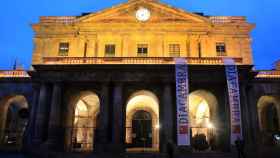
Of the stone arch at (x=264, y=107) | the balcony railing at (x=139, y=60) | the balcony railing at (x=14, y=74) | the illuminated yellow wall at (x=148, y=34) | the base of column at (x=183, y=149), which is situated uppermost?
the illuminated yellow wall at (x=148, y=34)

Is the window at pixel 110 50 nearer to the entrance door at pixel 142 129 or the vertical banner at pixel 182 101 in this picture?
the entrance door at pixel 142 129

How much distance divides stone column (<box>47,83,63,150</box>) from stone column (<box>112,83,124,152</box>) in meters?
5.07

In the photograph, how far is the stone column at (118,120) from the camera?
925 inches

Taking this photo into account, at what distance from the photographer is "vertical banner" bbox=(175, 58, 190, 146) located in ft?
72.8

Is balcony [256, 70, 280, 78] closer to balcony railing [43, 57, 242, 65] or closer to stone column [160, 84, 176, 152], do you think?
balcony railing [43, 57, 242, 65]

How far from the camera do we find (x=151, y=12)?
30.9m

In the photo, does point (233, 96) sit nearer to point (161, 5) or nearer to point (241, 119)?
point (241, 119)

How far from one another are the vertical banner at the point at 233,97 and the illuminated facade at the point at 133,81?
114 centimetres

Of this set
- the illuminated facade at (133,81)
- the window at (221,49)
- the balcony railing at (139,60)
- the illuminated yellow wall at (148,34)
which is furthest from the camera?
the window at (221,49)

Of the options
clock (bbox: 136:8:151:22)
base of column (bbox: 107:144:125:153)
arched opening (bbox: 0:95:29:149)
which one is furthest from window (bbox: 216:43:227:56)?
arched opening (bbox: 0:95:29:149)

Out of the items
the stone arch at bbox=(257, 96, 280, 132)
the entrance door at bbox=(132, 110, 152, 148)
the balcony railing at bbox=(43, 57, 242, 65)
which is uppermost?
the balcony railing at bbox=(43, 57, 242, 65)

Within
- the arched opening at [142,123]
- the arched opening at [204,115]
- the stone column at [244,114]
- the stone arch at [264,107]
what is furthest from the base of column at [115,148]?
the stone arch at [264,107]

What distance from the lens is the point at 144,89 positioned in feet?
87.1

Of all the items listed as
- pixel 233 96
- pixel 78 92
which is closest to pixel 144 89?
pixel 78 92
